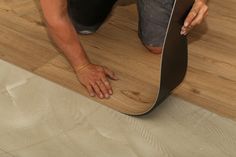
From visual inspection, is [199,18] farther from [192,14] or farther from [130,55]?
[130,55]

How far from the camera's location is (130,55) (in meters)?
1.68

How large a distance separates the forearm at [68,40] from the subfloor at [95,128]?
4.7 inches

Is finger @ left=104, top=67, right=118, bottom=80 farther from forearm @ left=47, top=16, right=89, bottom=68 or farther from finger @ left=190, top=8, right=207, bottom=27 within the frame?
finger @ left=190, top=8, right=207, bottom=27

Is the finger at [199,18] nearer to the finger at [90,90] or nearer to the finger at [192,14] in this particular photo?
the finger at [192,14]

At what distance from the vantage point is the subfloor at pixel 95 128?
4.21ft

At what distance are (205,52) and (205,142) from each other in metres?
0.47

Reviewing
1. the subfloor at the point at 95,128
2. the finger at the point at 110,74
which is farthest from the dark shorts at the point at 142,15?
the subfloor at the point at 95,128

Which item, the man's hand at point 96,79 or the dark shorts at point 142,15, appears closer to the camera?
the man's hand at point 96,79

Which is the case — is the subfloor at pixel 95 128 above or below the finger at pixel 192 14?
below

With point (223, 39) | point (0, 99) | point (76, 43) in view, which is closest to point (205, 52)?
point (223, 39)

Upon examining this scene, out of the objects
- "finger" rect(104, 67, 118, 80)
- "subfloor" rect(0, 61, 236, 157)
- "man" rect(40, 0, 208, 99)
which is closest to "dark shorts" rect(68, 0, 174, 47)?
"man" rect(40, 0, 208, 99)

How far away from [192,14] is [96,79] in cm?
41

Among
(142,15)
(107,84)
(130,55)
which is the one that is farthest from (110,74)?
(142,15)

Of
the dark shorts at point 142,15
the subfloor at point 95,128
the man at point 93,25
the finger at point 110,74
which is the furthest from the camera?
the dark shorts at point 142,15
